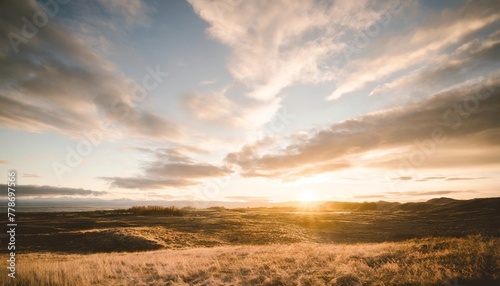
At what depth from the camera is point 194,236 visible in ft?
124

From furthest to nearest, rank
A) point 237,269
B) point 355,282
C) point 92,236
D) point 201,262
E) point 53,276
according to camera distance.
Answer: point 92,236 → point 201,262 → point 237,269 → point 53,276 → point 355,282

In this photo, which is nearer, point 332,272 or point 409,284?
point 409,284

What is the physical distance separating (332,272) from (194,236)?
1146 inches

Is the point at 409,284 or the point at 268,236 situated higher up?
the point at 409,284

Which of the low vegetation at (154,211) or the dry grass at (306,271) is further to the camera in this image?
the low vegetation at (154,211)

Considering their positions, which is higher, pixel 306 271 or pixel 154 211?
pixel 306 271

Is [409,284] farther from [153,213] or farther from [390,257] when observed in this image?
[153,213]

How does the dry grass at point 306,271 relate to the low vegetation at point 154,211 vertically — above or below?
above

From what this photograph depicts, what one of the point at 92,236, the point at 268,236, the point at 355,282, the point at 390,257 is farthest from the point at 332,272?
the point at 92,236

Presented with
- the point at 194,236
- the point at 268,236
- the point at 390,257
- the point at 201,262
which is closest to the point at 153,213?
the point at 194,236

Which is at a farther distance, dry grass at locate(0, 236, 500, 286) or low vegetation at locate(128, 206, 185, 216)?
low vegetation at locate(128, 206, 185, 216)

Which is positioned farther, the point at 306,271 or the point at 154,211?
the point at 154,211

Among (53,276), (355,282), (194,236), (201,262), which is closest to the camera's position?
(355,282)

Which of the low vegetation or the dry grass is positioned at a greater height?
the dry grass
